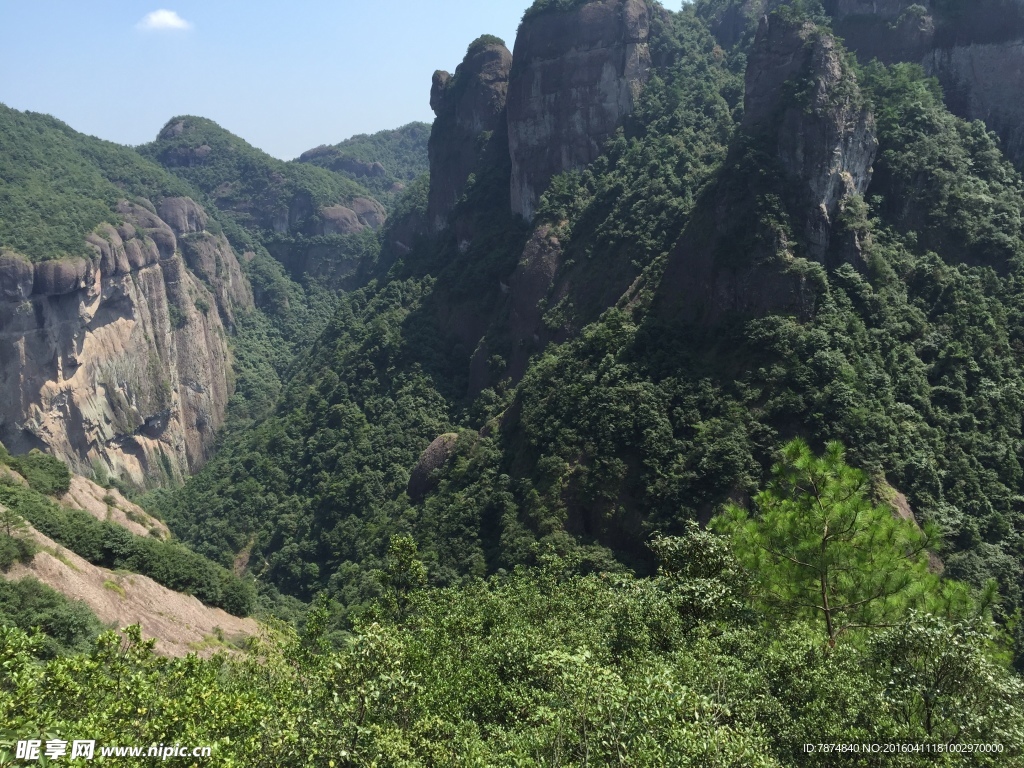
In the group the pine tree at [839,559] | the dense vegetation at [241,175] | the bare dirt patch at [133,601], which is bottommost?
the bare dirt patch at [133,601]

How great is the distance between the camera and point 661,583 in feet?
70.5

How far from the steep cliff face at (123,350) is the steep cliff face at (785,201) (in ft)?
212

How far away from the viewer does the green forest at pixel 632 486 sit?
1170 cm

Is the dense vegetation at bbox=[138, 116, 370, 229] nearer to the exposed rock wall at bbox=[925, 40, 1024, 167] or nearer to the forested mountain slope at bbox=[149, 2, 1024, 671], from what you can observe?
the forested mountain slope at bbox=[149, 2, 1024, 671]

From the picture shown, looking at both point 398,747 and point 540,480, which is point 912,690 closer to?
point 398,747

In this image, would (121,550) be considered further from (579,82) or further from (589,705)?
(579,82)

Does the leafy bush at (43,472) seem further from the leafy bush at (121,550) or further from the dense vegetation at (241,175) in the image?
the dense vegetation at (241,175)

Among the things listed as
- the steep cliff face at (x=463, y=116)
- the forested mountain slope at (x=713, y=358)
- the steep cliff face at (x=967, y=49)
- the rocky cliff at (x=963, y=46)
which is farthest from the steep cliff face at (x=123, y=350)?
the steep cliff face at (x=967, y=49)

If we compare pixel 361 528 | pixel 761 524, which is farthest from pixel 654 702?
pixel 361 528

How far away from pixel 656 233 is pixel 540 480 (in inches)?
912

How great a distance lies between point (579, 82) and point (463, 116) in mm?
21547

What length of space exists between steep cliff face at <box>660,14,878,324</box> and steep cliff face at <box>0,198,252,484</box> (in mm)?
64498

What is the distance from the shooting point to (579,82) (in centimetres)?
7075

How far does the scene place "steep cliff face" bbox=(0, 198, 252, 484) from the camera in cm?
7244
